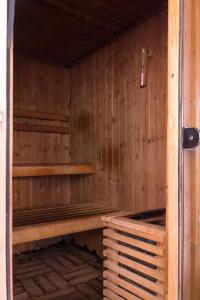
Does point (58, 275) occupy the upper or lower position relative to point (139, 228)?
lower

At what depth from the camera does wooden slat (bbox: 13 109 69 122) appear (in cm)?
297

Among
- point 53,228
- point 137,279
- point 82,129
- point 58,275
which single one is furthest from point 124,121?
point 58,275

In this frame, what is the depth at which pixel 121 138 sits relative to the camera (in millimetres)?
2424

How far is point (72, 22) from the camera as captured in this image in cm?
228

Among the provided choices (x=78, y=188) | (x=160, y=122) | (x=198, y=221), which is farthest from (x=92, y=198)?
(x=198, y=221)

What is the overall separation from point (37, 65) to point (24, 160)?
3.92 ft

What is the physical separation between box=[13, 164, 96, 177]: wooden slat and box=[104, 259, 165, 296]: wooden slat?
43.9 inches

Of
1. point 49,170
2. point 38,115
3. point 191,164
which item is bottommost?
point 49,170

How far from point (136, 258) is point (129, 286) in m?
0.17

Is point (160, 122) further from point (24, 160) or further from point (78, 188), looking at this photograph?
point (24, 160)

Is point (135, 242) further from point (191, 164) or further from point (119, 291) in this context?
point (191, 164)

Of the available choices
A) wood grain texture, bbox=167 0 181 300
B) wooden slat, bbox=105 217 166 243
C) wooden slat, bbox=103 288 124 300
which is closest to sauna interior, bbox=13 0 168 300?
wooden slat, bbox=103 288 124 300

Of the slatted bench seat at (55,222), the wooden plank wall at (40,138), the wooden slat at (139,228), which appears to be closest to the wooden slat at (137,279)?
the wooden slat at (139,228)

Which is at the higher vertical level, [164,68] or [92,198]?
[164,68]
